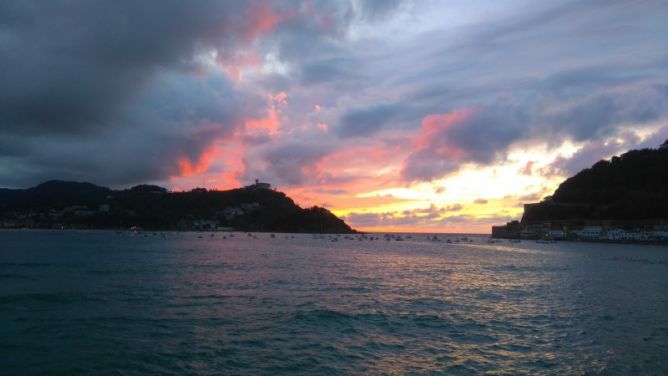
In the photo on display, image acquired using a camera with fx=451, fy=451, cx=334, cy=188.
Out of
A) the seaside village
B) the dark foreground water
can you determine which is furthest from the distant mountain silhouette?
the dark foreground water

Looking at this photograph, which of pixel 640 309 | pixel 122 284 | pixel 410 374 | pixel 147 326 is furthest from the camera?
pixel 122 284

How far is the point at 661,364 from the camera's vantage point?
605 inches

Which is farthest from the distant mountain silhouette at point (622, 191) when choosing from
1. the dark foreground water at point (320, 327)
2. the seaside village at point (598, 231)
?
the dark foreground water at point (320, 327)

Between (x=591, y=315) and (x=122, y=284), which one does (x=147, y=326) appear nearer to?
(x=122, y=284)

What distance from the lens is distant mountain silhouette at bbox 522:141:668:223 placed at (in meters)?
158

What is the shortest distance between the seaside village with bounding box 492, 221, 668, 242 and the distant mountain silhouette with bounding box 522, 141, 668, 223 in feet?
23.8

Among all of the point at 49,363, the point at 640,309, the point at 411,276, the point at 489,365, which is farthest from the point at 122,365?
the point at 411,276

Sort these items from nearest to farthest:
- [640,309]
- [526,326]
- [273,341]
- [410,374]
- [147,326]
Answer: [410,374] < [273,341] < [147,326] < [526,326] < [640,309]

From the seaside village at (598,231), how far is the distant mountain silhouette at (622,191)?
7255 mm

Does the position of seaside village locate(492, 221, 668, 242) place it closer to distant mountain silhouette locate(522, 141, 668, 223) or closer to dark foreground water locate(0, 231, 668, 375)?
distant mountain silhouette locate(522, 141, 668, 223)

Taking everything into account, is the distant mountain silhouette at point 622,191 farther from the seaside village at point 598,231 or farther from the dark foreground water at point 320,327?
the dark foreground water at point 320,327

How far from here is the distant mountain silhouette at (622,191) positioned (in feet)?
517

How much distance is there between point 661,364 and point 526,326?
21.4 ft

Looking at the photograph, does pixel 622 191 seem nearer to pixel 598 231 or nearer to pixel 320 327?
pixel 598 231
